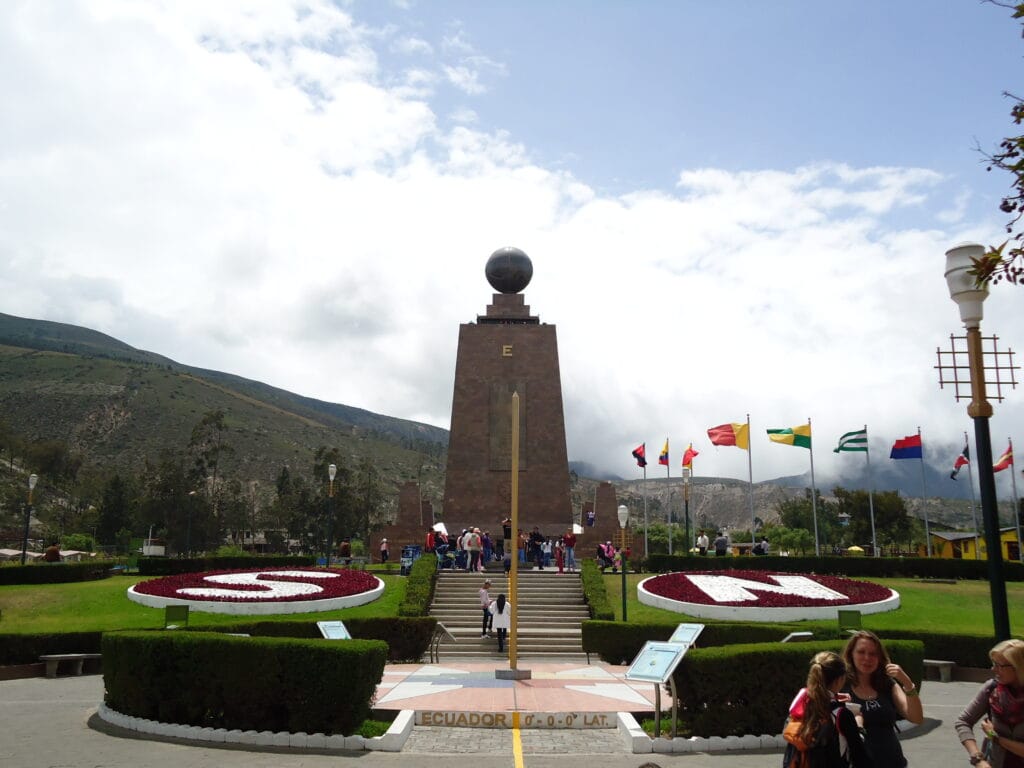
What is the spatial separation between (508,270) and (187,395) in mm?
110158

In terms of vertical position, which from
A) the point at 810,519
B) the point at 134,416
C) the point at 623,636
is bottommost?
the point at 623,636

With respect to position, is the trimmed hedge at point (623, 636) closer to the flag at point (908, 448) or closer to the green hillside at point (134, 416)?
the flag at point (908, 448)

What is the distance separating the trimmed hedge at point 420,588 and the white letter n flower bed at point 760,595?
582cm

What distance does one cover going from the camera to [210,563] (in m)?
29.2

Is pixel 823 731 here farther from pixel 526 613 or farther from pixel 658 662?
pixel 526 613

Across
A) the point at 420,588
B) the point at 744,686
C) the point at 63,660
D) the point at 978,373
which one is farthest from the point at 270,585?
the point at 978,373

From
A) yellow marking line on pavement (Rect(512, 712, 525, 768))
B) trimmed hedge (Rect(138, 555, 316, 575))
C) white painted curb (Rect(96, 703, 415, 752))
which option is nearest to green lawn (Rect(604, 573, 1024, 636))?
yellow marking line on pavement (Rect(512, 712, 525, 768))

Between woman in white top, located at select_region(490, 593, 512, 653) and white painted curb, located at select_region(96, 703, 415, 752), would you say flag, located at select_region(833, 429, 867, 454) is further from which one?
white painted curb, located at select_region(96, 703, 415, 752)

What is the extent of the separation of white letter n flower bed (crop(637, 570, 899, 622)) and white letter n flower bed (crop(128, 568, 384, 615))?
8119 millimetres

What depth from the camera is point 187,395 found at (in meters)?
134

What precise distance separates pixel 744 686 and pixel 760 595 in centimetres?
1247

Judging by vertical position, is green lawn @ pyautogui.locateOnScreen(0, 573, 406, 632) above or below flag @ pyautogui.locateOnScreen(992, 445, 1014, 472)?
below

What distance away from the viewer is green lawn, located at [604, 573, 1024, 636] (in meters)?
19.0

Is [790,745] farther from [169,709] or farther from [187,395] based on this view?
[187,395]
